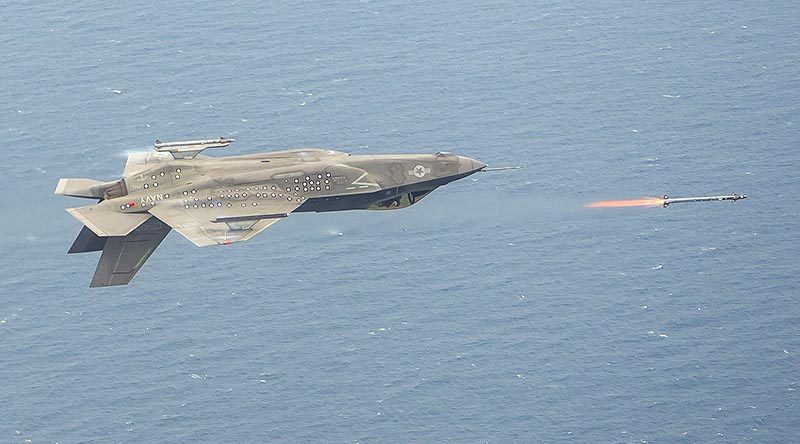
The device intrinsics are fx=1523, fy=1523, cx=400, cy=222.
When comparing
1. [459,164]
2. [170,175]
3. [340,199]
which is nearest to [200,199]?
[170,175]

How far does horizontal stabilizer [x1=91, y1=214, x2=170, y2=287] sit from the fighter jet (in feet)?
0.30

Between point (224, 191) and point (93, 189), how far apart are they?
1244 cm

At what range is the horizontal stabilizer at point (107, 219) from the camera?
433 feet

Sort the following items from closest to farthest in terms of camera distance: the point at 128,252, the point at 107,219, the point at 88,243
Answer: the point at 107,219 < the point at 128,252 < the point at 88,243

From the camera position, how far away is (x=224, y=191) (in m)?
135

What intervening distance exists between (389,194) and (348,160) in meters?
5.13

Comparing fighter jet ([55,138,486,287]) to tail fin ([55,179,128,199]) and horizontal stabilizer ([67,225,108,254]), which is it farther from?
horizontal stabilizer ([67,225,108,254])

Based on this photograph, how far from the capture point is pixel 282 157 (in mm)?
138125

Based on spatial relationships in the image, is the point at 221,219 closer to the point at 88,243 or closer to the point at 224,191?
the point at 224,191

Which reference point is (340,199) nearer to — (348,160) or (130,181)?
(348,160)

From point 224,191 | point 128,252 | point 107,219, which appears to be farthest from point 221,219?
point 128,252

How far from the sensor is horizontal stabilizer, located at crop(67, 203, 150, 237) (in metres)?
132

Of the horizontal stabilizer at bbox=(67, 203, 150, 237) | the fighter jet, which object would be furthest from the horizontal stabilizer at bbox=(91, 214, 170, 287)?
the horizontal stabilizer at bbox=(67, 203, 150, 237)

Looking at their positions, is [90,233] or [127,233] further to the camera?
[90,233]
